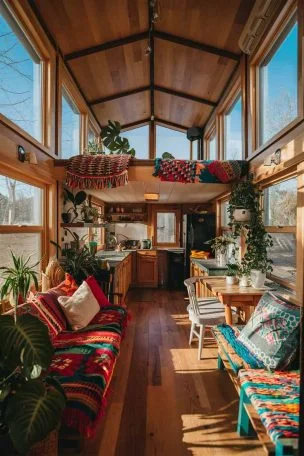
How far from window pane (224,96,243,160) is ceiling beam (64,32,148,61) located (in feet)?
5.44

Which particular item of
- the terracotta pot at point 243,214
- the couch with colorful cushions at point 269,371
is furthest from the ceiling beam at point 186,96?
the couch with colorful cushions at point 269,371

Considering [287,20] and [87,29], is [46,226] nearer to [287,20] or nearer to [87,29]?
[87,29]

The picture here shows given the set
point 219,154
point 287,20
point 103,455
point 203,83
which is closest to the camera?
point 103,455

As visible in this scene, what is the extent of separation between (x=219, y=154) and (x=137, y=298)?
3.12 metres

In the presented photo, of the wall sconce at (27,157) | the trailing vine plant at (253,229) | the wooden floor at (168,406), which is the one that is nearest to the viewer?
the wooden floor at (168,406)

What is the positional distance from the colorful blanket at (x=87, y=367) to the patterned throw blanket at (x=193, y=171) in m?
1.75

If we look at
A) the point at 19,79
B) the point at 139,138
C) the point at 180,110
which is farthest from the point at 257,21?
the point at 139,138

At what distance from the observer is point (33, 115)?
3.20 meters

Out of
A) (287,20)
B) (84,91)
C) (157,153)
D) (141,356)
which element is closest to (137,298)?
(141,356)

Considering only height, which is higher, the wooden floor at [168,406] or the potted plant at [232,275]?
the potted plant at [232,275]

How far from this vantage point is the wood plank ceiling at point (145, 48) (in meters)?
3.22

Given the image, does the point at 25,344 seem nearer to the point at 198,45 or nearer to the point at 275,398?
the point at 275,398

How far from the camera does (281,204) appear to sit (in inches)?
117

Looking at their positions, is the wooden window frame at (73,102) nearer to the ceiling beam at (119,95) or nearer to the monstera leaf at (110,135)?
the ceiling beam at (119,95)
